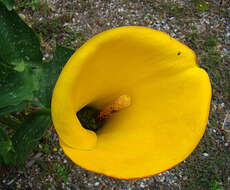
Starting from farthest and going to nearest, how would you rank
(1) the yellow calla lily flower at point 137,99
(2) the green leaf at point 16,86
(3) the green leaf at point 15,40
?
1. (3) the green leaf at point 15,40
2. (2) the green leaf at point 16,86
3. (1) the yellow calla lily flower at point 137,99

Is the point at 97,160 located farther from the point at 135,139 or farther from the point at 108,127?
the point at 108,127

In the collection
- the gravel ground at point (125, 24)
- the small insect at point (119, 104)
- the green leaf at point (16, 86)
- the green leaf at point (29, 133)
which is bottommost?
the gravel ground at point (125, 24)

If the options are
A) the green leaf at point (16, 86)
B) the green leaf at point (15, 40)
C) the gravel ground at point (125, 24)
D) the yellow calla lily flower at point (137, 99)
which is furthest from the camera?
the gravel ground at point (125, 24)

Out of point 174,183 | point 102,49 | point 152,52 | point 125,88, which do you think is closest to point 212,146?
point 174,183

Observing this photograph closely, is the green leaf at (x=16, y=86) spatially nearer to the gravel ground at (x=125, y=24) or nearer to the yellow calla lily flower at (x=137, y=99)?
the yellow calla lily flower at (x=137, y=99)

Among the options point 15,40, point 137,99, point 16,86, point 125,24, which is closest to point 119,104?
point 137,99

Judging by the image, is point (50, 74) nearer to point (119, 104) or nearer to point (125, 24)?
point (119, 104)

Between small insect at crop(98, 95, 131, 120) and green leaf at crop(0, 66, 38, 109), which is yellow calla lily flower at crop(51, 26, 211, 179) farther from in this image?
green leaf at crop(0, 66, 38, 109)

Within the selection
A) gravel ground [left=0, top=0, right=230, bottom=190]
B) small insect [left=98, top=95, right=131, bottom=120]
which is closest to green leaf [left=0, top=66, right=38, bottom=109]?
small insect [left=98, top=95, right=131, bottom=120]

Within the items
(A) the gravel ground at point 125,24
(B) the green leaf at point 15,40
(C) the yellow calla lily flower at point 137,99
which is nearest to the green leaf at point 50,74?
(B) the green leaf at point 15,40
